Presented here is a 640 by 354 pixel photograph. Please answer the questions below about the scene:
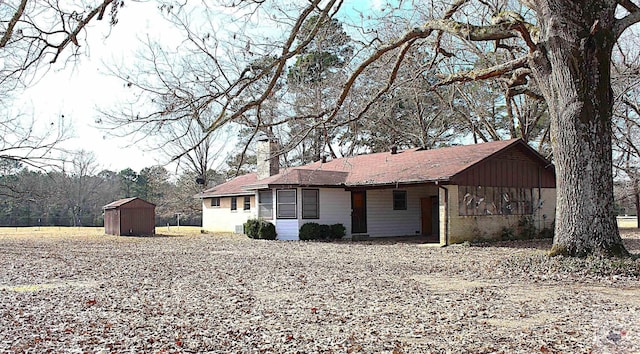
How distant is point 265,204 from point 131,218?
27.4ft

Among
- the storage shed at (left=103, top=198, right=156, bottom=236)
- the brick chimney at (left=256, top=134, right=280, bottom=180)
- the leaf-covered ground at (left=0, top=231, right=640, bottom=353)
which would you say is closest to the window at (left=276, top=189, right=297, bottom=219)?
the brick chimney at (left=256, top=134, right=280, bottom=180)

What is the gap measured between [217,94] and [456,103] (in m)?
19.2

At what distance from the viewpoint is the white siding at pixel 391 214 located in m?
22.6

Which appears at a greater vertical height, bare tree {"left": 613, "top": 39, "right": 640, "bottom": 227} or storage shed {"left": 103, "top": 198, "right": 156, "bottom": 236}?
bare tree {"left": 613, "top": 39, "right": 640, "bottom": 227}

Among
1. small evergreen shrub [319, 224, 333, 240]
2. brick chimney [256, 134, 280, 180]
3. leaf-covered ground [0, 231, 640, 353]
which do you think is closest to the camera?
leaf-covered ground [0, 231, 640, 353]

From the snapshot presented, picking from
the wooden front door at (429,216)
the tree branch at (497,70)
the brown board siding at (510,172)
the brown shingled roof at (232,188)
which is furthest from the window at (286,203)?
the tree branch at (497,70)

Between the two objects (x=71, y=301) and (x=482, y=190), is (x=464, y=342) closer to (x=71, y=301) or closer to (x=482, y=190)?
(x=71, y=301)

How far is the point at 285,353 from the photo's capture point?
4.80 metres

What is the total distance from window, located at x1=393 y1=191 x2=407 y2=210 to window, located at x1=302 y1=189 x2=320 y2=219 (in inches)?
150

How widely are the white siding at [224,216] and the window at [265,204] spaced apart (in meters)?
A: 2.58

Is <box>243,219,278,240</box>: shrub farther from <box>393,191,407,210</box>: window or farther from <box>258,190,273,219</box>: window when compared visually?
<box>393,191,407,210</box>: window

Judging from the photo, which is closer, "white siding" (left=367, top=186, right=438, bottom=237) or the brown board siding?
the brown board siding

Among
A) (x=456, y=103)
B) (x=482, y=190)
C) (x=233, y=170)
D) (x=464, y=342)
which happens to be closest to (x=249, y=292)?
(x=464, y=342)

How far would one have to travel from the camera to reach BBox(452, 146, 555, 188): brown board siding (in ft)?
60.9
